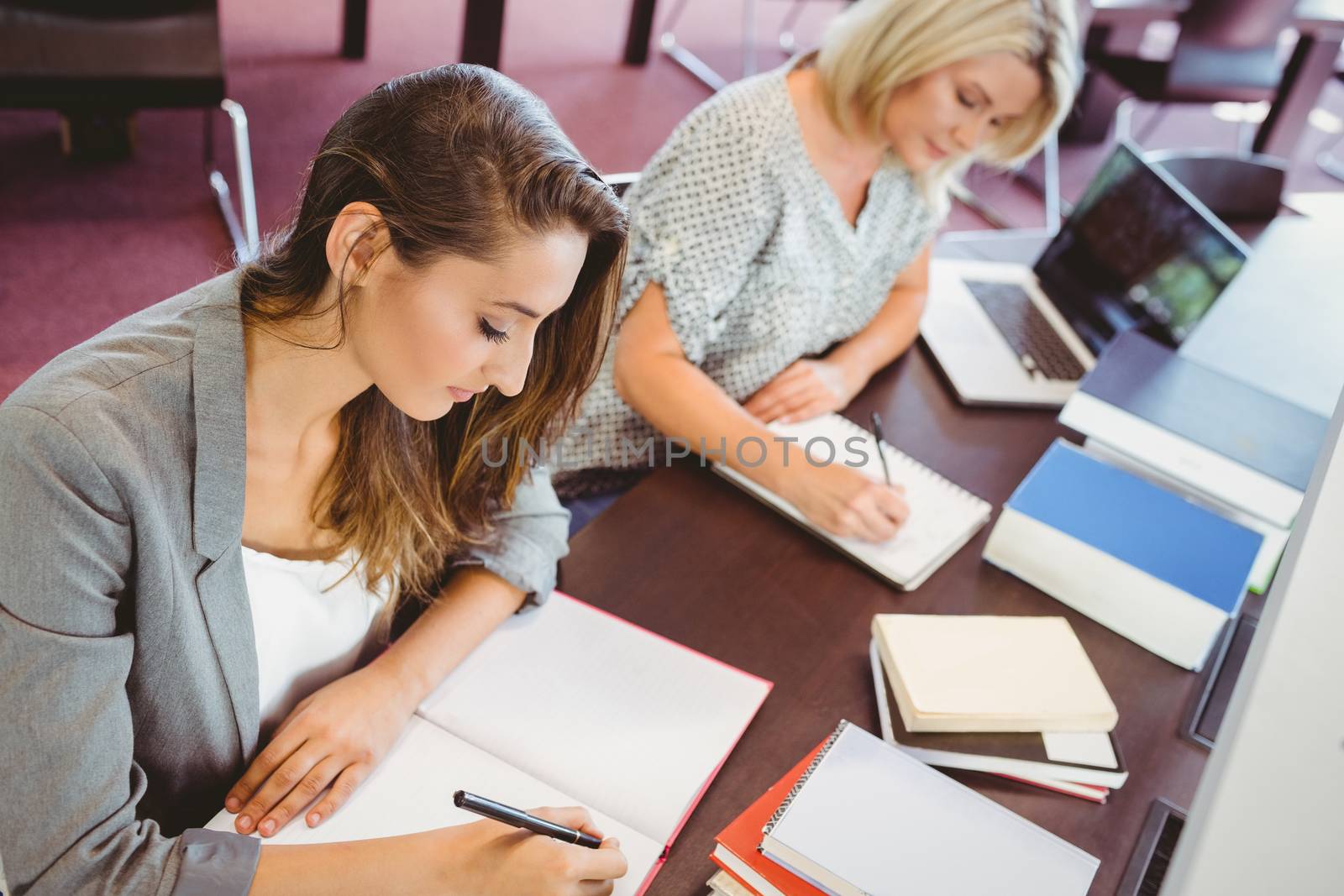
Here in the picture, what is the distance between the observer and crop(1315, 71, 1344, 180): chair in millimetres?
4785

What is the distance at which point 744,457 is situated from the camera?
1.45m

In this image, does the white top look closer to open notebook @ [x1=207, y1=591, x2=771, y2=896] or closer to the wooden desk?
open notebook @ [x1=207, y1=591, x2=771, y2=896]

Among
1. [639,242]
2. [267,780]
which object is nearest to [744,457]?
[639,242]

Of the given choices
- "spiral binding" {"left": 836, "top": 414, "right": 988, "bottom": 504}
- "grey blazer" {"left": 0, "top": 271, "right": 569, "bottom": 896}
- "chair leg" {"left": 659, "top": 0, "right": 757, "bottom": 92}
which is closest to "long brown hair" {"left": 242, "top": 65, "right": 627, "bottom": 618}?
"grey blazer" {"left": 0, "top": 271, "right": 569, "bottom": 896}

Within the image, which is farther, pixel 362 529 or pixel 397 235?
pixel 362 529

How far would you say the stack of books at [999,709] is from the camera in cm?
110

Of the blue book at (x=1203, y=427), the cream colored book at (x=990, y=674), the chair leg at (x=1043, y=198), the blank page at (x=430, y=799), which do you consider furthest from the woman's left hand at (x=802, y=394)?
the chair leg at (x=1043, y=198)

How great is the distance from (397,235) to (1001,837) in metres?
0.73

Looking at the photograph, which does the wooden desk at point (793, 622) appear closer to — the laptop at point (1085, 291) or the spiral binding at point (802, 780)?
the spiral binding at point (802, 780)

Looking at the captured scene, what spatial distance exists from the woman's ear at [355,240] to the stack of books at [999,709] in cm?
65

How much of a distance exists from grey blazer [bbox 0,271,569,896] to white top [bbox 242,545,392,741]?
55mm

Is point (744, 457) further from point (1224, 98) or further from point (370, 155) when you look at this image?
point (1224, 98)

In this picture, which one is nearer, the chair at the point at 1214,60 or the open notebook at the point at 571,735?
the open notebook at the point at 571,735

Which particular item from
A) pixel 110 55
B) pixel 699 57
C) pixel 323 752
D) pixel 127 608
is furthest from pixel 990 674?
pixel 699 57
